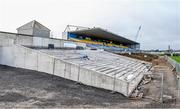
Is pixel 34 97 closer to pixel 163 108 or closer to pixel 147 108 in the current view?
pixel 147 108

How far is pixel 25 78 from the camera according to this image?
18891 mm

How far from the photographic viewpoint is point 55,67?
20.1m

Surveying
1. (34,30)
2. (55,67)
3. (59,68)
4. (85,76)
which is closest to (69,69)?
(59,68)

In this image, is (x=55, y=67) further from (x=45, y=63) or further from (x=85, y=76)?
(x=85, y=76)

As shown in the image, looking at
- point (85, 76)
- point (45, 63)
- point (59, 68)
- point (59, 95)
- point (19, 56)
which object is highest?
point (19, 56)

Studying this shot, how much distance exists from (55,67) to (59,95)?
5.90m

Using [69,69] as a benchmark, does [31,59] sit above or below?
above

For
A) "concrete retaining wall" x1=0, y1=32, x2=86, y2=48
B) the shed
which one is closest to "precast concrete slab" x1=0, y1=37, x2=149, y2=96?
"concrete retaining wall" x1=0, y1=32, x2=86, y2=48

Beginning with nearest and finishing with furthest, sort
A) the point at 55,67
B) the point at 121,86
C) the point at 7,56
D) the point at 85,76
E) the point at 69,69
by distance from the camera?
the point at 121,86 < the point at 85,76 < the point at 69,69 < the point at 55,67 < the point at 7,56

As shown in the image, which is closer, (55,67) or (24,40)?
(55,67)

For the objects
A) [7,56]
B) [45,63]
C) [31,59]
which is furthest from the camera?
[7,56]

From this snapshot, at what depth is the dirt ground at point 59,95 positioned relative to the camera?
1277cm

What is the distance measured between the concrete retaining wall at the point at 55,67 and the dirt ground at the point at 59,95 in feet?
1.82

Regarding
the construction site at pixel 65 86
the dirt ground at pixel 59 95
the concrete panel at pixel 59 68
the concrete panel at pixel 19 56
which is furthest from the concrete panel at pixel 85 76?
the concrete panel at pixel 19 56
